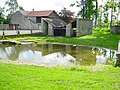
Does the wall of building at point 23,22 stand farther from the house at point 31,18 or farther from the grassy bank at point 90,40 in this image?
the grassy bank at point 90,40

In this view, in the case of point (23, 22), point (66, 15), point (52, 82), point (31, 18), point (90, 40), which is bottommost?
point (90, 40)

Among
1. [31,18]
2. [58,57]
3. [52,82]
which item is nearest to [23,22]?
[31,18]

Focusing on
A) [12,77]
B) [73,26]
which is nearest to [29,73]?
[12,77]

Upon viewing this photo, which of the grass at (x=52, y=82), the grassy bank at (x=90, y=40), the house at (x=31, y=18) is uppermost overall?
the house at (x=31, y=18)

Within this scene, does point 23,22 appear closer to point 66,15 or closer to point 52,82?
point 66,15

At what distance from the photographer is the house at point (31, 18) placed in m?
60.7

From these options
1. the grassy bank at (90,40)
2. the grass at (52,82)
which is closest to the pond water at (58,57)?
the grassy bank at (90,40)

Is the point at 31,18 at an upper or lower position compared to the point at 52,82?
upper

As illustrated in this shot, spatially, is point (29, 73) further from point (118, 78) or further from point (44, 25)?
point (44, 25)

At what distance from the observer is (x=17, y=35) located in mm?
38125

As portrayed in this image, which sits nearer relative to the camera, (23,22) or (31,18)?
(23,22)

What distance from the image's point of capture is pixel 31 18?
62656 millimetres

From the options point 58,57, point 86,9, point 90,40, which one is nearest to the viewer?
point 58,57

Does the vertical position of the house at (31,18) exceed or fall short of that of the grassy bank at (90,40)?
it exceeds it
